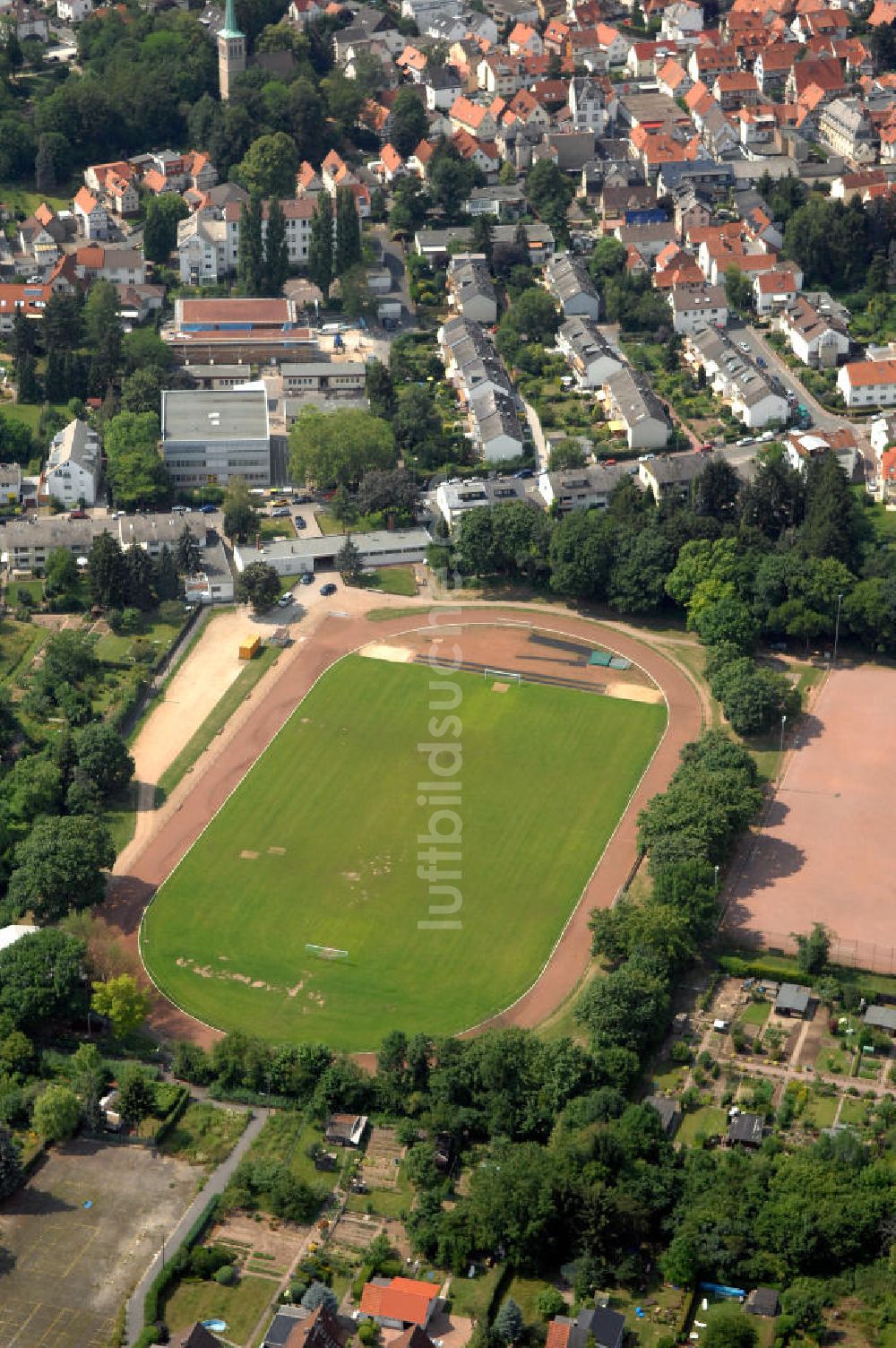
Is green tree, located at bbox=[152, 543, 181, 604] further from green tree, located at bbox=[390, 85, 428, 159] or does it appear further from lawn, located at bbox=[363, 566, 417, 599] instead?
green tree, located at bbox=[390, 85, 428, 159]

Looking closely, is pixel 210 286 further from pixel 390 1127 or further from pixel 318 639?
pixel 390 1127

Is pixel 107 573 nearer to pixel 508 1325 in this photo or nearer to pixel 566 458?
pixel 566 458

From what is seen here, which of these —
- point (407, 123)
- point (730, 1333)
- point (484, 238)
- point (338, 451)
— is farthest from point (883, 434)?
point (730, 1333)

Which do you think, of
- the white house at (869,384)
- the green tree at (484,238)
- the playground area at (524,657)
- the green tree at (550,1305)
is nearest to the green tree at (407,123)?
the green tree at (484,238)

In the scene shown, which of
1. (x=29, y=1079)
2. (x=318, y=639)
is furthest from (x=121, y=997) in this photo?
(x=318, y=639)

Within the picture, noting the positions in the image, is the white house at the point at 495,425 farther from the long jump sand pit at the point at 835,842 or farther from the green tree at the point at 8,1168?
the green tree at the point at 8,1168
